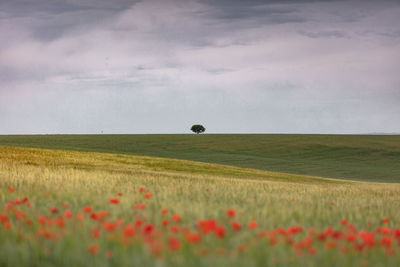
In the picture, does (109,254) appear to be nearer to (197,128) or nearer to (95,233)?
(95,233)

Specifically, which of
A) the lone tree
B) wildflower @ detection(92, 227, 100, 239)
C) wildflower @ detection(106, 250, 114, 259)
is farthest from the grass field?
the lone tree

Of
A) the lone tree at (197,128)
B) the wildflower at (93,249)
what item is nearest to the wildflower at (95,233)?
the wildflower at (93,249)

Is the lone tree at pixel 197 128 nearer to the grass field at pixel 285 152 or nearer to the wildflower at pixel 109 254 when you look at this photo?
the grass field at pixel 285 152

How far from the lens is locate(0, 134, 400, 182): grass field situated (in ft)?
148

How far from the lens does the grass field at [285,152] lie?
148 ft

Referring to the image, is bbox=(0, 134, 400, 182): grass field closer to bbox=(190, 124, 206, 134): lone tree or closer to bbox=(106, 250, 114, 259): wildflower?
bbox=(106, 250, 114, 259): wildflower

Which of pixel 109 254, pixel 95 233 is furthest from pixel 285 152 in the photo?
pixel 109 254

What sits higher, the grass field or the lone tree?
the lone tree

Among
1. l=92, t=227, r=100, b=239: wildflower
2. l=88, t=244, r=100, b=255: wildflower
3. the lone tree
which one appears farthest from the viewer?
the lone tree

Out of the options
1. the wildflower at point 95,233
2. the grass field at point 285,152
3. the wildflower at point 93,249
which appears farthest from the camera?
the grass field at point 285,152

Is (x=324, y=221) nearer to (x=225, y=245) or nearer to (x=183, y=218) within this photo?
(x=183, y=218)

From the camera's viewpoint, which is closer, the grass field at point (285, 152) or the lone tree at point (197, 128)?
the grass field at point (285, 152)

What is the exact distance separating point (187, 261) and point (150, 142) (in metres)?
66.8

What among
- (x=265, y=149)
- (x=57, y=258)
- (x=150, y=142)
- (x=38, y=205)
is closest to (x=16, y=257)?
(x=57, y=258)
